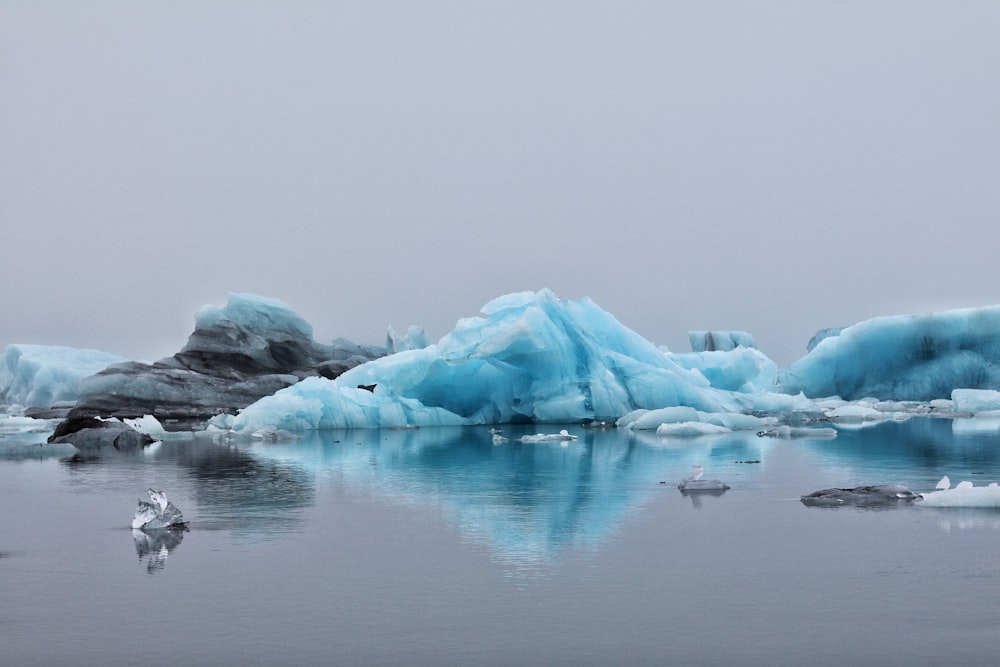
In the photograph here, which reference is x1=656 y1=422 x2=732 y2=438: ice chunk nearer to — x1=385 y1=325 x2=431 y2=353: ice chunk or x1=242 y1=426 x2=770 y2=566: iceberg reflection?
x1=242 y1=426 x2=770 y2=566: iceberg reflection

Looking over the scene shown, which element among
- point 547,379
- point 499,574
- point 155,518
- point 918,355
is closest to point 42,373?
point 547,379

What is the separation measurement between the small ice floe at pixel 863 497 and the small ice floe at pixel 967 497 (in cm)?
41

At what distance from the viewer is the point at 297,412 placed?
33156 millimetres

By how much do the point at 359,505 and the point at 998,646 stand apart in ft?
30.3

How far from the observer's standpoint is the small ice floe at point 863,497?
13734mm

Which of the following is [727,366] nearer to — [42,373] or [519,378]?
[519,378]

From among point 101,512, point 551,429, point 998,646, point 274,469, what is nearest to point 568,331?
point 551,429

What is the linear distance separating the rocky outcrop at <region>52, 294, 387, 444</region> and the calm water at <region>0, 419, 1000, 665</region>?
20.5 metres

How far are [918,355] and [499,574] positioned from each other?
34418 millimetres

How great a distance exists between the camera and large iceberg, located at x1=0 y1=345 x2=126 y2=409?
5256 centimetres

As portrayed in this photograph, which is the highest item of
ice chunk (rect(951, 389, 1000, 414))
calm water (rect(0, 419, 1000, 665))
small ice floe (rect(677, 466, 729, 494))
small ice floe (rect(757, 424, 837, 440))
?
ice chunk (rect(951, 389, 1000, 414))

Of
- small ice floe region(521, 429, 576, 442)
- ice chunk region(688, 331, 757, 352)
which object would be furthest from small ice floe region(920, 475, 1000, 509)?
ice chunk region(688, 331, 757, 352)

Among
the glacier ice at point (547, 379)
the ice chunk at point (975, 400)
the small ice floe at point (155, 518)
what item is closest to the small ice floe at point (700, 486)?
the small ice floe at point (155, 518)

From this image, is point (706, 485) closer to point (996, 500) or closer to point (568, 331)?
point (996, 500)
